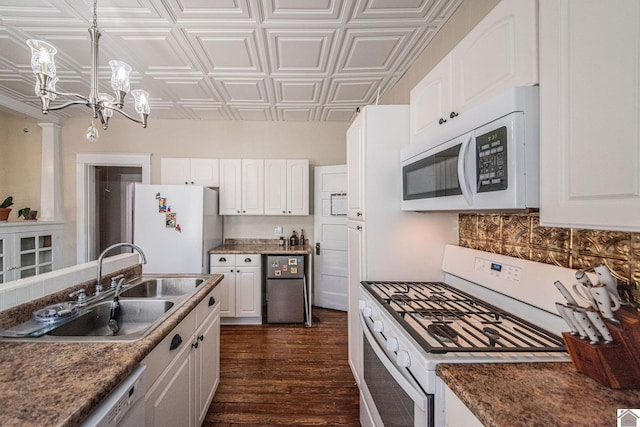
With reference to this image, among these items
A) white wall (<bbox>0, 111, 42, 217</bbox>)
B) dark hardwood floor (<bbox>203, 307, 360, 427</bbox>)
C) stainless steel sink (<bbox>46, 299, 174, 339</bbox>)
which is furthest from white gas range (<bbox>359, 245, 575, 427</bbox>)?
white wall (<bbox>0, 111, 42, 217</bbox>)

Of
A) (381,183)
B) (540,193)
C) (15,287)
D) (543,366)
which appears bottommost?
(543,366)

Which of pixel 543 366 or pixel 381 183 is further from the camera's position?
pixel 381 183

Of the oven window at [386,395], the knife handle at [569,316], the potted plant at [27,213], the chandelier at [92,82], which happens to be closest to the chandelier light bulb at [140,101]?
the chandelier at [92,82]

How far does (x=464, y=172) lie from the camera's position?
1.02 metres

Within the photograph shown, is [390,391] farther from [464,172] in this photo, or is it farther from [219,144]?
[219,144]

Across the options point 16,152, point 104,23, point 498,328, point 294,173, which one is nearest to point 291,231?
point 294,173

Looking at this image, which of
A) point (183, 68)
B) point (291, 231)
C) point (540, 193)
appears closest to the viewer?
point (540, 193)

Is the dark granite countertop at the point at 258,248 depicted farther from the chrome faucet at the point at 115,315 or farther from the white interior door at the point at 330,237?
the chrome faucet at the point at 115,315

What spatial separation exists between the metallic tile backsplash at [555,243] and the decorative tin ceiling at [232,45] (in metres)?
1.51

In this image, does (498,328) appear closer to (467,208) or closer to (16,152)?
(467,208)

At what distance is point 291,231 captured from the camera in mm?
3895

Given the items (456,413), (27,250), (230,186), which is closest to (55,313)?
(456,413)

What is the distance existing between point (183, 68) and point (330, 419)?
3.19 metres

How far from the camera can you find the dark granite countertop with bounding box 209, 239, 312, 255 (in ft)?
10.5
